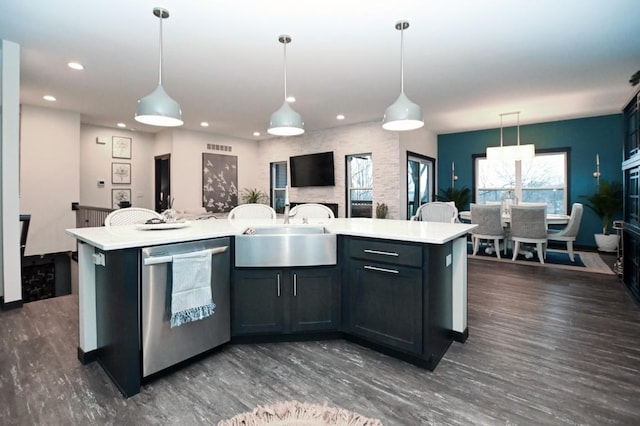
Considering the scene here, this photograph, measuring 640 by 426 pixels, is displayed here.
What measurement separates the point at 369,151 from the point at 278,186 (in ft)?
10.0

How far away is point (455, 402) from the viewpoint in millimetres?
1819

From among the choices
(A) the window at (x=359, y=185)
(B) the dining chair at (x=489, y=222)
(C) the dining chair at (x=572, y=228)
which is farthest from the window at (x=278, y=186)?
(C) the dining chair at (x=572, y=228)

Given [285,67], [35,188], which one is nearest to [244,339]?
[285,67]

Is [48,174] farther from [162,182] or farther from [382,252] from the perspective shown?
[382,252]

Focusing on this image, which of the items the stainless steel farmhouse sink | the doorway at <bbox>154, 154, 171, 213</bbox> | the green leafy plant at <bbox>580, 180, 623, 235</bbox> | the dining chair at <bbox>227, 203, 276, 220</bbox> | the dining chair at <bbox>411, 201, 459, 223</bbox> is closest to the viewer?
the stainless steel farmhouse sink

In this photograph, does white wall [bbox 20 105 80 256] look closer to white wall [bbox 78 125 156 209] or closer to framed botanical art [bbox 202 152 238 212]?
white wall [bbox 78 125 156 209]

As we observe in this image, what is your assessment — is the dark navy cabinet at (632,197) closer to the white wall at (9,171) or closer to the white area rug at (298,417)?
the white area rug at (298,417)

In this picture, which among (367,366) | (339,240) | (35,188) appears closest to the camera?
(367,366)

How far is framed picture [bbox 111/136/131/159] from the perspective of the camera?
7453 mm

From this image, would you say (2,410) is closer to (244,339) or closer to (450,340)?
(244,339)

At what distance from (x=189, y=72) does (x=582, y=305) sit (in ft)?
16.7

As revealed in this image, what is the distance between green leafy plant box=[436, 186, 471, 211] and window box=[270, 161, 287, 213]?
156 inches

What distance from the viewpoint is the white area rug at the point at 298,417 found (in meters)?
1.63

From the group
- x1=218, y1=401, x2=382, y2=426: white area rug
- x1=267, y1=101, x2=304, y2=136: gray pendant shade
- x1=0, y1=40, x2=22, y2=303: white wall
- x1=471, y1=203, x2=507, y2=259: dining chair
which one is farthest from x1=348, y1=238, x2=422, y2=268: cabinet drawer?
x1=471, y1=203, x2=507, y2=259: dining chair
